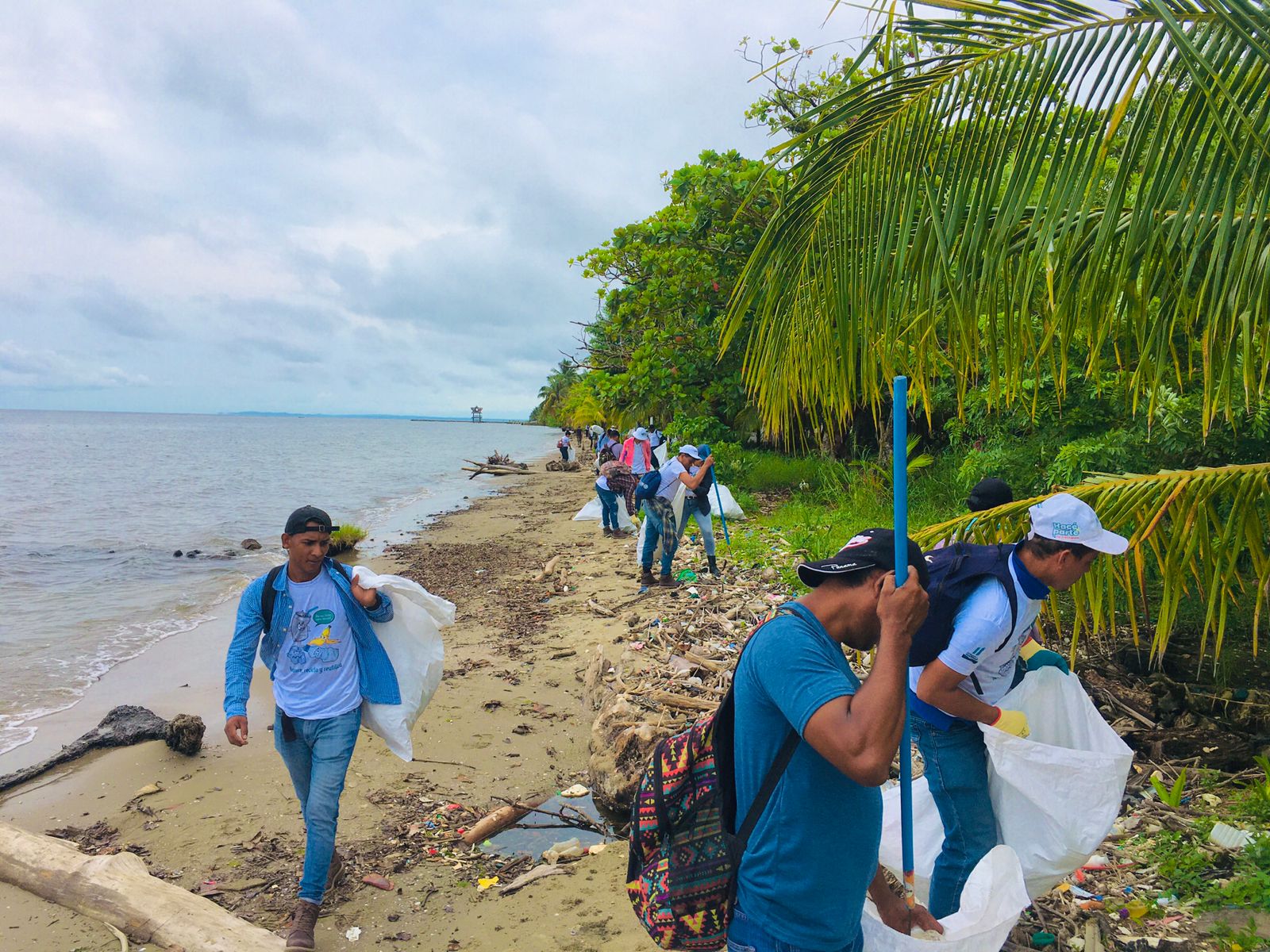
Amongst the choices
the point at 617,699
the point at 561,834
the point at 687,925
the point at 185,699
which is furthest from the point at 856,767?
the point at 185,699

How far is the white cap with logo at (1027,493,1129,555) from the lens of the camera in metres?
2.58

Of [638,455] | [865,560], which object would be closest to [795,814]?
[865,560]

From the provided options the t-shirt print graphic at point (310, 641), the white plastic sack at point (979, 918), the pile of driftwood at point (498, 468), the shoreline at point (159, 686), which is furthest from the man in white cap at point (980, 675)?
the pile of driftwood at point (498, 468)

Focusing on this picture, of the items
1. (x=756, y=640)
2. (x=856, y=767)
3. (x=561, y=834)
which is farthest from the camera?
(x=561, y=834)

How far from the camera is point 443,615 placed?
445cm

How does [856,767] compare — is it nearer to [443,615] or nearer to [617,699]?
[443,615]

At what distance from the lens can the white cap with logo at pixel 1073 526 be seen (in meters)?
2.58

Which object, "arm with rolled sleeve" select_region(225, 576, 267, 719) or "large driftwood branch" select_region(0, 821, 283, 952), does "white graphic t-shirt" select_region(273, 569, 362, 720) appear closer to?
"arm with rolled sleeve" select_region(225, 576, 267, 719)

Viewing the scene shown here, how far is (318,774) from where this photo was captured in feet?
12.5

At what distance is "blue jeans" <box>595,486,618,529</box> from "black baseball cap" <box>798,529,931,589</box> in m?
12.0

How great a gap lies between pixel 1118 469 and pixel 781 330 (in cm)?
399

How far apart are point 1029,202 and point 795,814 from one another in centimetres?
254

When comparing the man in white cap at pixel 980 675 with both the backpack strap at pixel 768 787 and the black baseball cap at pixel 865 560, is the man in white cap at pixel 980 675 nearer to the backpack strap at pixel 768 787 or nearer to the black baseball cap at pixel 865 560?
the black baseball cap at pixel 865 560

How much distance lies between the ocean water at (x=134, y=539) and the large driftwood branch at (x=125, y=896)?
361 centimetres
